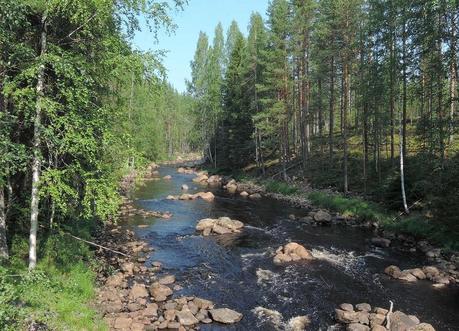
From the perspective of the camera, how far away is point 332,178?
1384 inches

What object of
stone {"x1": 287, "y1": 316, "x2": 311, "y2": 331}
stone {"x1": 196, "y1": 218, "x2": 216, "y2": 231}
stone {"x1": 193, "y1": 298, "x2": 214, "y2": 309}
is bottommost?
stone {"x1": 287, "y1": 316, "x2": 311, "y2": 331}

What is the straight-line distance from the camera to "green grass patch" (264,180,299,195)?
1421 inches

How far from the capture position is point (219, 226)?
24422mm

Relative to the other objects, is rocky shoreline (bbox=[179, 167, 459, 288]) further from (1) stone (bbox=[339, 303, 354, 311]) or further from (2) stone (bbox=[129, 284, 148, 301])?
(2) stone (bbox=[129, 284, 148, 301])

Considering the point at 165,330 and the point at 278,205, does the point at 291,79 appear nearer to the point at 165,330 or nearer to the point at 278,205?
the point at 278,205

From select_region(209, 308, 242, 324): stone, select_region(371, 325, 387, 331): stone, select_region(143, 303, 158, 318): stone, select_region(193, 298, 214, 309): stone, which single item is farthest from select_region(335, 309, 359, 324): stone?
select_region(143, 303, 158, 318): stone

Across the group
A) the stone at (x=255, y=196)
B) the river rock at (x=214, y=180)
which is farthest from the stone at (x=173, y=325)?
the river rock at (x=214, y=180)

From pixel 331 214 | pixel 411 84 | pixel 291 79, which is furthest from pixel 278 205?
pixel 291 79

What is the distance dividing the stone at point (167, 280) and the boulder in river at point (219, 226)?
25.2 ft

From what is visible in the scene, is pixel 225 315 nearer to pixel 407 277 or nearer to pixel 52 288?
pixel 52 288

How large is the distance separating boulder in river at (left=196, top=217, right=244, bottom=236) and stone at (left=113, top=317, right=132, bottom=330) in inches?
474

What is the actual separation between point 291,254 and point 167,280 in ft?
20.6

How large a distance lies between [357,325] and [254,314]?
3.24 meters

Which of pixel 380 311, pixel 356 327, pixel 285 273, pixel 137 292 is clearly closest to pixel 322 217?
pixel 285 273
